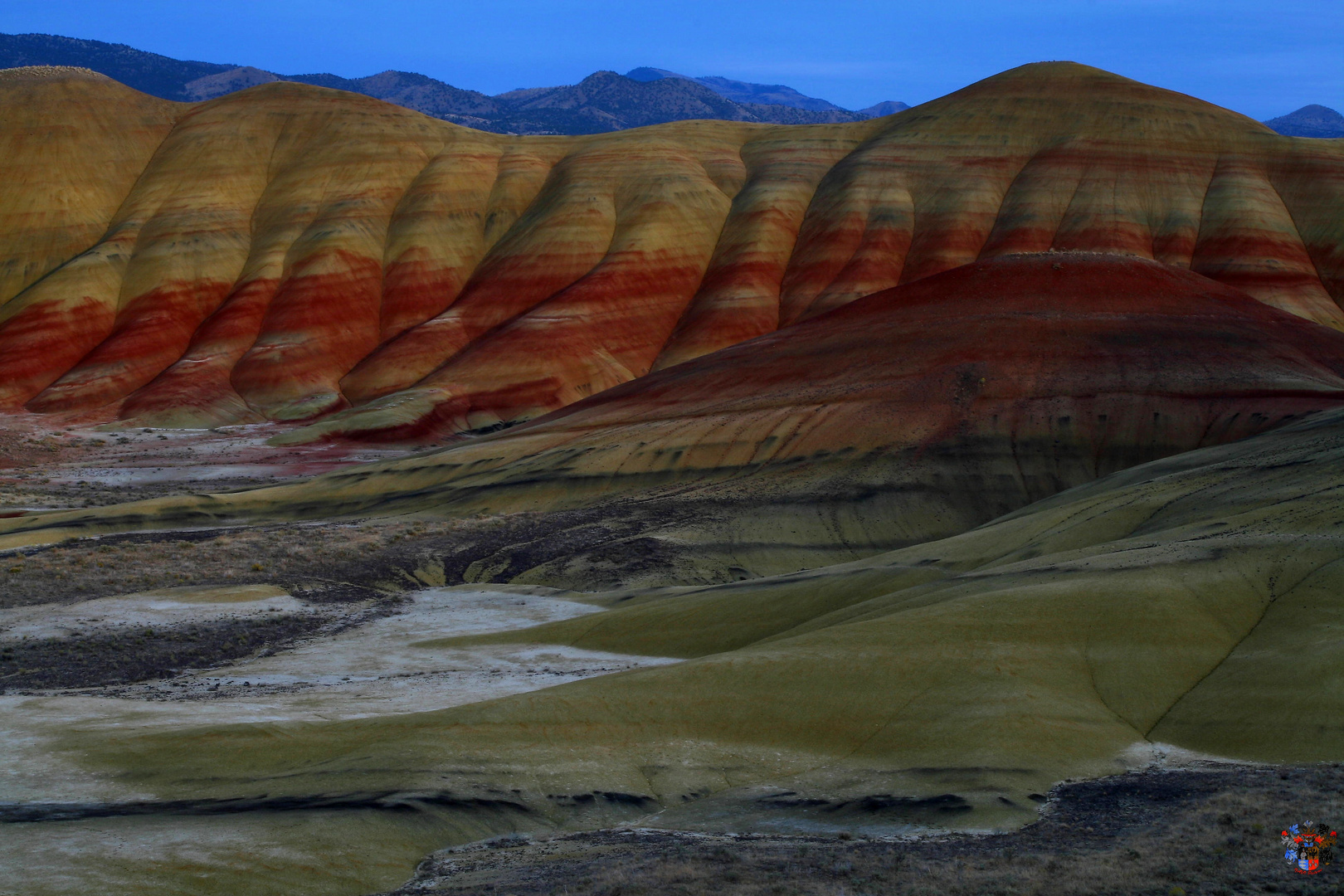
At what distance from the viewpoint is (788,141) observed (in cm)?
10144

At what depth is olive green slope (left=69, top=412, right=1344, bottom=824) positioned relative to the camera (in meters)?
15.5

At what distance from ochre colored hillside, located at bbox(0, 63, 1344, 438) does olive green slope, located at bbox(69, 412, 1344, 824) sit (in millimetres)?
55386

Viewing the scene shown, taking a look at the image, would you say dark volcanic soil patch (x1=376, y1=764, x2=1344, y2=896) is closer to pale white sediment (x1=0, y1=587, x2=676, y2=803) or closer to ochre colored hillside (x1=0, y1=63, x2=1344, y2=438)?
pale white sediment (x1=0, y1=587, x2=676, y2=803)

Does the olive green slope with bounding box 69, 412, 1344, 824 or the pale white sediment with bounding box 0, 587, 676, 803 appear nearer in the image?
the olive green slope with bounding box 69, 412, 1344, 824

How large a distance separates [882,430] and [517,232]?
54.9m

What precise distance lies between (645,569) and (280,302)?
5997cm

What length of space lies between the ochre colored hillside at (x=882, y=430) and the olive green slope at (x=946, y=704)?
15857 millimetres

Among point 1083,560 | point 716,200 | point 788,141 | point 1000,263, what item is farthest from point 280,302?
point 1083,560

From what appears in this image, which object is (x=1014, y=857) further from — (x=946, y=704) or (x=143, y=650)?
(x=143, y=650)

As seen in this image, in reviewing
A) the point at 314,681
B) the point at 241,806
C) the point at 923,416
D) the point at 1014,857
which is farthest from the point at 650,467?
the point at 1014,857

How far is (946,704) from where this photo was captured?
17.6 meters

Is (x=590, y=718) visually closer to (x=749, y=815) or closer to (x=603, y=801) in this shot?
(x=603, y=801)

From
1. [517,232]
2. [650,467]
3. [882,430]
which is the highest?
[517,232]

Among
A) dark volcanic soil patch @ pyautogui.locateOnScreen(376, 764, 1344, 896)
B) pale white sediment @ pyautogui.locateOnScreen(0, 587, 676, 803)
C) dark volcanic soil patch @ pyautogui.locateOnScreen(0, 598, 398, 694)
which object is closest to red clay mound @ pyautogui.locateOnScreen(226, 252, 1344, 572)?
→ pale white sediment @ pyautogui.locateOnScreen(0, 587, 676, 803)
